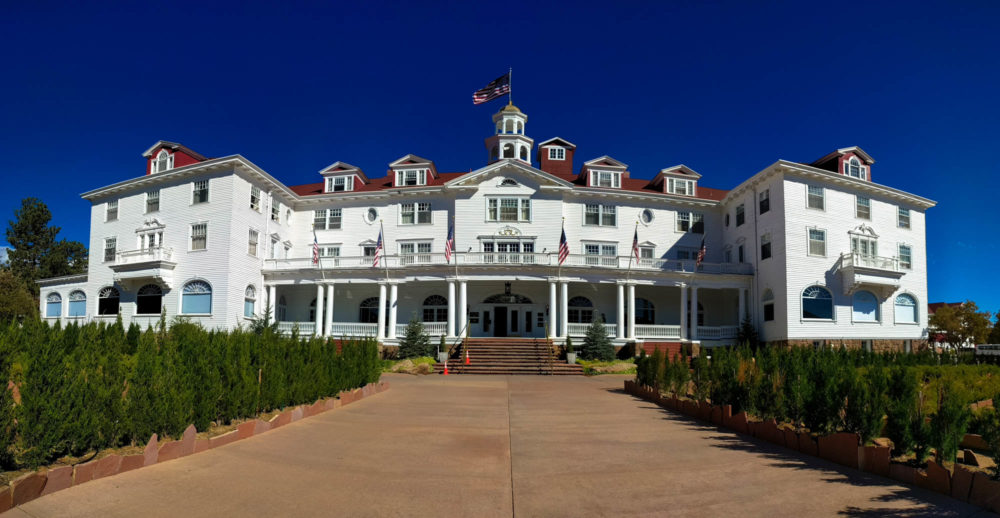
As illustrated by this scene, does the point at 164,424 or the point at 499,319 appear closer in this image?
the point at 164,424

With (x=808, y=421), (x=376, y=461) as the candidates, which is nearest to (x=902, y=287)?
(x=808, y=421)

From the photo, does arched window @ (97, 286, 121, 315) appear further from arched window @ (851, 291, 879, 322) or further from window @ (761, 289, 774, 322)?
arched window @ (851, 291, 879, 322)

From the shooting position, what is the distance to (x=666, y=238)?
131 feet

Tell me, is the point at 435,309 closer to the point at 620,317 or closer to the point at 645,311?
the point at 620,317

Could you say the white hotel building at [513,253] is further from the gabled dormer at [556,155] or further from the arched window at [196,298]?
the gabled dormer at [556,155]

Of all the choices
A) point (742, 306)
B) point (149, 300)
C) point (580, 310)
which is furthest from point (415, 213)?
point (742, 306)

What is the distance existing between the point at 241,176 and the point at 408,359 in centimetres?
1555

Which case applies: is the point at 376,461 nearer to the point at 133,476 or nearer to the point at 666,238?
the point at 133,476

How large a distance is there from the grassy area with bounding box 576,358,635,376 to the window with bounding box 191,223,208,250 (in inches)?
905

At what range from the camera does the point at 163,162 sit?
124 feet

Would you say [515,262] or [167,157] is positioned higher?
[167,157]

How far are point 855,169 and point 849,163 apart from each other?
670 millimetres

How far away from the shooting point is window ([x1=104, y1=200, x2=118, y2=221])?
3866 centimetres

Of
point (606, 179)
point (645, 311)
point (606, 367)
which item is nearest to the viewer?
point (606, 367)
